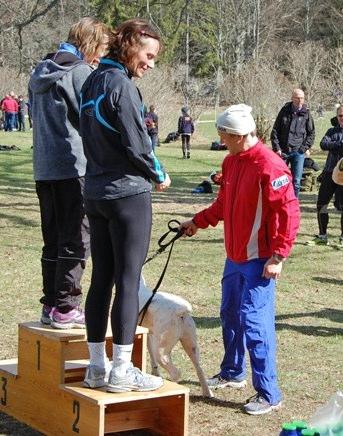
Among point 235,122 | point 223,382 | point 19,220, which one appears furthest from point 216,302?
point 19,220

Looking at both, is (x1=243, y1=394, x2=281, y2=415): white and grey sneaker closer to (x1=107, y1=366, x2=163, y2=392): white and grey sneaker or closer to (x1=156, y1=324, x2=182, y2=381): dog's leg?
(x1=156, y1=324, x2=182, y2=381): dog's leg

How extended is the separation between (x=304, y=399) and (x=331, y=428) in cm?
158

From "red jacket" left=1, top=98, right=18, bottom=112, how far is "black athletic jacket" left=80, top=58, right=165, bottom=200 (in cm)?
3611

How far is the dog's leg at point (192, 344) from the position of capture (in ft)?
18.4

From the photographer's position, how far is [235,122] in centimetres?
530

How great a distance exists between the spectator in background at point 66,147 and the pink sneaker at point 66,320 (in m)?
0.02

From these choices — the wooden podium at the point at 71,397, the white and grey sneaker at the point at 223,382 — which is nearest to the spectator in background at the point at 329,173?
the white and grey sneaker at the point at 223,382

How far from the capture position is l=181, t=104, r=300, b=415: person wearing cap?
5.26 m

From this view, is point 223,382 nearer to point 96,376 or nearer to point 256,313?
point 256,313

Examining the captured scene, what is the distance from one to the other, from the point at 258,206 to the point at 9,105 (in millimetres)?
36068

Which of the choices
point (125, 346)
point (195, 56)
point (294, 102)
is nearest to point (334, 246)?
point (294, 102)

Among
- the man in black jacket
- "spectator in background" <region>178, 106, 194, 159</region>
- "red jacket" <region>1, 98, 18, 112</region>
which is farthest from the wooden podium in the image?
"red jacket" <region>1, 98, 18, 112</region>

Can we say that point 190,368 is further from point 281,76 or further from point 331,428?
point 281,76

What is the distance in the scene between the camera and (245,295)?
17.6 feet
